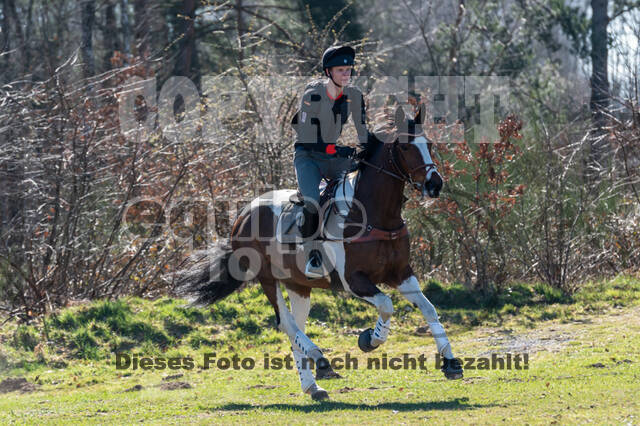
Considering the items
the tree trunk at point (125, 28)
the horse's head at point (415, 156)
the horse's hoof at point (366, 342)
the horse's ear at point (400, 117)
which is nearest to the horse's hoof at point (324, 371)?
the horse's hoof at point (366, 342)

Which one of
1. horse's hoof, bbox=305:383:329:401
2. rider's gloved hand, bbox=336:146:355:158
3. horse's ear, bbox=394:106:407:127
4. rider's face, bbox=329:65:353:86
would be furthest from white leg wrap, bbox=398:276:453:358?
rider's face, bbox=329:65:353:86

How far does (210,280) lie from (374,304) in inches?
127

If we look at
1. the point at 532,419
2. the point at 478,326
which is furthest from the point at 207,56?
the point at 532,419

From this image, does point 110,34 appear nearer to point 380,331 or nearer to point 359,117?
point 359,117

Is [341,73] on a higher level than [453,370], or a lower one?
higher

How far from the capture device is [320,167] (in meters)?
9.09

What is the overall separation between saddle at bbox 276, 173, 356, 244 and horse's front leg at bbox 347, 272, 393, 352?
1.70 feet

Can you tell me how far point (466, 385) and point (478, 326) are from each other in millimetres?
4632

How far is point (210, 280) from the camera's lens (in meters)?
10.6

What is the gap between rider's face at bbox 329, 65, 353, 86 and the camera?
8.62 metres

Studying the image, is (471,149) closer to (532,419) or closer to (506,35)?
(532,419)

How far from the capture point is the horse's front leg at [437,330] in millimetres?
7984

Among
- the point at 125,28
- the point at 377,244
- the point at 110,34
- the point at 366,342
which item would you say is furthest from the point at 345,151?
the point at 125,28

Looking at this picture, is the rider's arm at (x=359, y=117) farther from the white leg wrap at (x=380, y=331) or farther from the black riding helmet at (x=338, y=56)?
the white leg wrap at (x=380, y=331)
